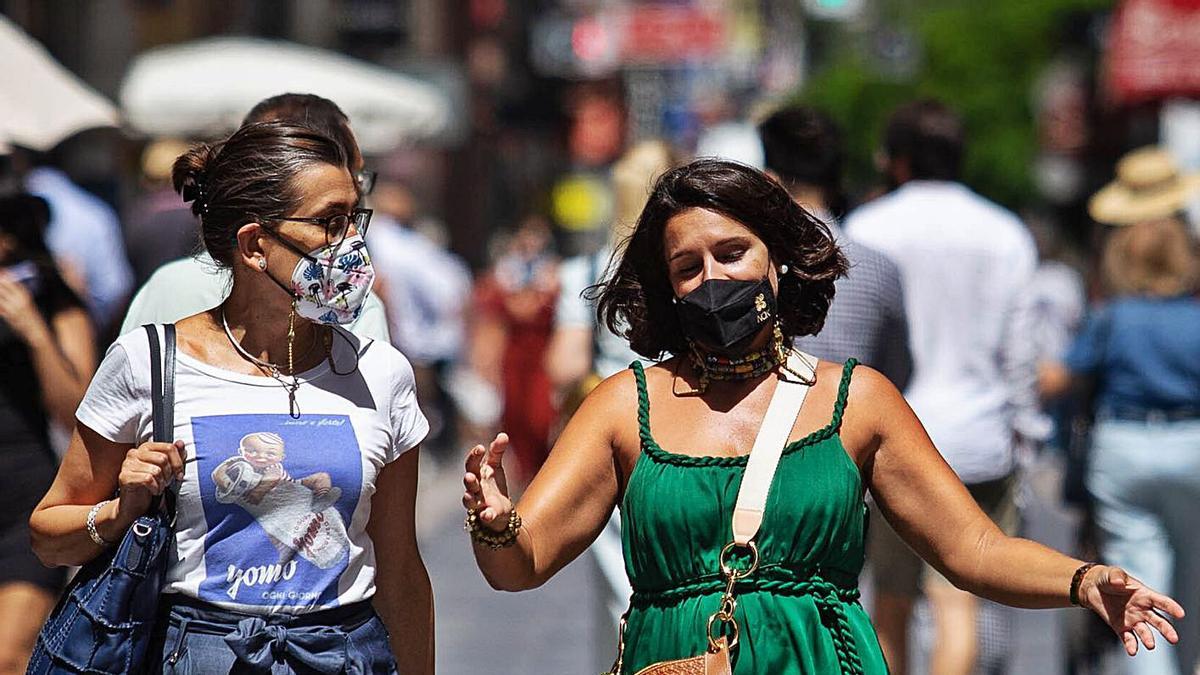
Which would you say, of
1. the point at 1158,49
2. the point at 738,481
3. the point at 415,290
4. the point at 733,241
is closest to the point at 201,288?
the point at 733,241

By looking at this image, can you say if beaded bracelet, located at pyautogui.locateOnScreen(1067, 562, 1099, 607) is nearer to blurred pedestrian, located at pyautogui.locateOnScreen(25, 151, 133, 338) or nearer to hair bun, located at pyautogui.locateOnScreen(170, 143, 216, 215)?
hair bun, located at pyautogui.locateOnScreen(170, 143, 216, 215)

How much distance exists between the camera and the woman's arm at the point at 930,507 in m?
3.80

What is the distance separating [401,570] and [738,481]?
2.24ft

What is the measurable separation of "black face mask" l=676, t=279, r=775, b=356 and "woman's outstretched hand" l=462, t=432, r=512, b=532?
1.53 feet

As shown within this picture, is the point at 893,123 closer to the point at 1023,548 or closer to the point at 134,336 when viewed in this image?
the point at 1023,548

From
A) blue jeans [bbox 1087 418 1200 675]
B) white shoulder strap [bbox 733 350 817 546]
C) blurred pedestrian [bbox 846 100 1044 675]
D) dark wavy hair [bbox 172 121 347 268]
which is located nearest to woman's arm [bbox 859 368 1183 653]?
white shoulder strap [bbox 733 350 817 546]

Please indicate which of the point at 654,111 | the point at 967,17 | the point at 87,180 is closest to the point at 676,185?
the point at 87,180

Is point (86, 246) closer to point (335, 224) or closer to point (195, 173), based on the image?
point (195, 173)

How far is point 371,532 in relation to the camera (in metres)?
3.83

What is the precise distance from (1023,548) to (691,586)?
64 cm

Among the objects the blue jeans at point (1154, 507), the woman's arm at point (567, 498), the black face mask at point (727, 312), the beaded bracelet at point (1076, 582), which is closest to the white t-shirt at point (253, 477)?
the woman's arm at point (567, 498)

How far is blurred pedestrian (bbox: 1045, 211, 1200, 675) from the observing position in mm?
7113

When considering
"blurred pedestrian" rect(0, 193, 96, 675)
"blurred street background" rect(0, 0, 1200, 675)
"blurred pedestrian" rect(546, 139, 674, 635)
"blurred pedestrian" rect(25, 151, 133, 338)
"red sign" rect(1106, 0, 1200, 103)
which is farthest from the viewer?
"red sign" rect(1106, 0, 1200, 103)

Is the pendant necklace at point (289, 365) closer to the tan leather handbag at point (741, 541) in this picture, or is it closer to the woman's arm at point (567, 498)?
the woman's arm at point (567, 498)
